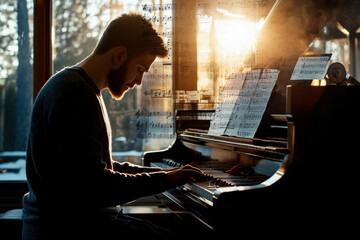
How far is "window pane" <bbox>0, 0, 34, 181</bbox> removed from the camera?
3389mm

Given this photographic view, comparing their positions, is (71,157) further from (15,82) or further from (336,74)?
(15,82)

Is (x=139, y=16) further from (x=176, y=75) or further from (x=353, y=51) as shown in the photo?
(x=353, y=51)

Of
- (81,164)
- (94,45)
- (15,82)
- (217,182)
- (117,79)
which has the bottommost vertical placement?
(217,182)

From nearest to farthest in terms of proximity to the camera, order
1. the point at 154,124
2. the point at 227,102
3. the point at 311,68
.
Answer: the point at 311,68
the point at 227,102
the point at 154,124

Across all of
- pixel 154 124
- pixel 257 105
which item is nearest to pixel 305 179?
pixel 257 105

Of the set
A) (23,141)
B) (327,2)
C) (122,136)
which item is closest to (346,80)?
(327,2)

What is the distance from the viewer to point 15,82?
340cm

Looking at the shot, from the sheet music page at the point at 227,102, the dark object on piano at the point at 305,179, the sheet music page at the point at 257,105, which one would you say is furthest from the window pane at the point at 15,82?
the dark object on piano at the point at 305,179

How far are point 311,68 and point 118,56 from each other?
0.88 meters

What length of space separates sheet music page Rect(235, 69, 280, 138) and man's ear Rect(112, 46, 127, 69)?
66 cm

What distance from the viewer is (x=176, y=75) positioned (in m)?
3.38

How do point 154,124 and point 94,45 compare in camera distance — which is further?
point 94,45

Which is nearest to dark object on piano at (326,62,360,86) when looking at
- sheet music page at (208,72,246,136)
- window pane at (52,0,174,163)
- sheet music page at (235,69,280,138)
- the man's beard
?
sheet music page at (235,69,280,138)
